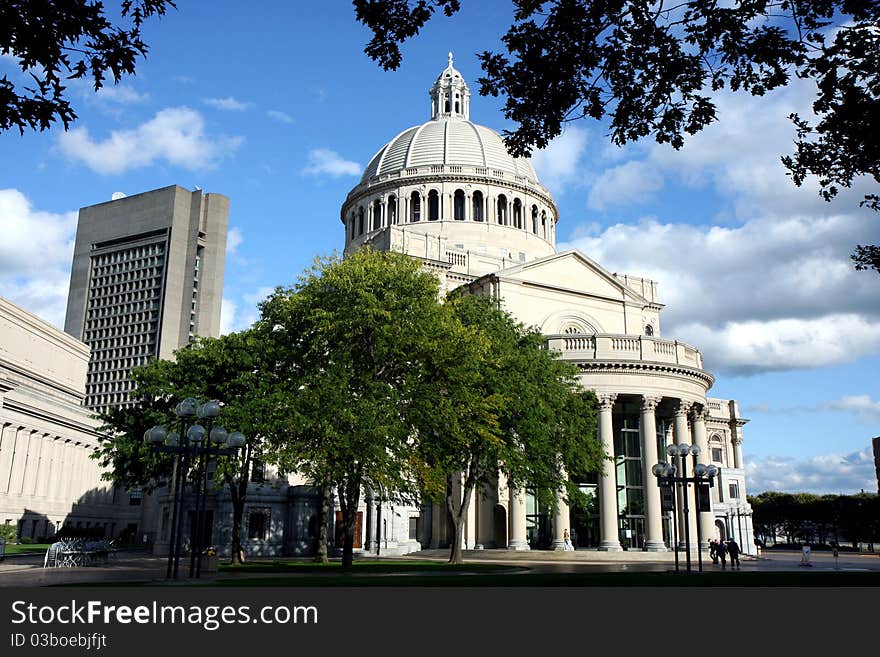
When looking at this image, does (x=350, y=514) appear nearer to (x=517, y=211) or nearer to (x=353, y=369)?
(x=353, y=369)

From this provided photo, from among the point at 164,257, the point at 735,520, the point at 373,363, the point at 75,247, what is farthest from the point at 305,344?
the point at 75,247

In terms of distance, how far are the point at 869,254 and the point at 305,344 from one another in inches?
937

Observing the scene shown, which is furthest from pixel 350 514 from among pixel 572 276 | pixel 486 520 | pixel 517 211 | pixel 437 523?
pixel 517 211

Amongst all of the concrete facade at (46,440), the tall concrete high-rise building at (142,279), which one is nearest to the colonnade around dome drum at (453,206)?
the concrete facade at (46,440)

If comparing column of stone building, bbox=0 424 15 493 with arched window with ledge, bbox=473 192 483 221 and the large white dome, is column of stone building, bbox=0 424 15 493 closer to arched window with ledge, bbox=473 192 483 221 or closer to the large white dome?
the large white dome

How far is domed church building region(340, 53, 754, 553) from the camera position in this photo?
53.8 m

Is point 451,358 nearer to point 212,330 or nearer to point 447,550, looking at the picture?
point 447,550

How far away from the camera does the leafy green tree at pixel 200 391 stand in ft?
124

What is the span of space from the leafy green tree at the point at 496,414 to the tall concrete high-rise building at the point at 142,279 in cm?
11791

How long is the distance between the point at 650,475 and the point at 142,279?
12608cm

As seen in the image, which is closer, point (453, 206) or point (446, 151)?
point (453, 206)

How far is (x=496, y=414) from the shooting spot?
3897 cm
